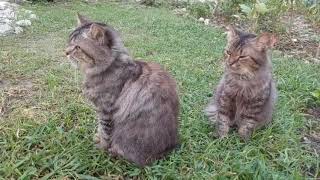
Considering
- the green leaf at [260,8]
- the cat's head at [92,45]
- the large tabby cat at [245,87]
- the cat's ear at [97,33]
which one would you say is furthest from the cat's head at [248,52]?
the green leaf at [260,8]

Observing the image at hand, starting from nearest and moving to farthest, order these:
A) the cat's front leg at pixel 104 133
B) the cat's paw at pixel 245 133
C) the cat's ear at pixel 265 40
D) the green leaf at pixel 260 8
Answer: the cat's front leg at pixel 104 133, the cat's ear at pixel 265 40, the cat's paw at pixel 245 133, the green leaf at pixel 260 8

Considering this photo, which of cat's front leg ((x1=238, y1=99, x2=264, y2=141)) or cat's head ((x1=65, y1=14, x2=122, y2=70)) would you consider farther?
cat's front leg ((x1=238, y1=99, x2=264, y2=141))

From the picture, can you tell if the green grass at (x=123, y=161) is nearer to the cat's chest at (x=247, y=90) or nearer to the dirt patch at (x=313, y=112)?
the dirt patch at (x=313, y=112)

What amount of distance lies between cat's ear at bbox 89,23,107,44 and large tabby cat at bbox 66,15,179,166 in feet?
0.05

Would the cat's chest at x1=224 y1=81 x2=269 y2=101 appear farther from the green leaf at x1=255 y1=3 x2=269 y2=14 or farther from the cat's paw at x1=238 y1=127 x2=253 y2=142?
the green leaf at x1=255 y1=3 x2=269 y2=14

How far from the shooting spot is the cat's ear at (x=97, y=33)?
275 cm

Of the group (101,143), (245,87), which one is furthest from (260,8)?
(101,143)

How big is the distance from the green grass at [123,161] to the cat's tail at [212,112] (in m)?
0.08

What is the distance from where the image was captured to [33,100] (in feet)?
12.6

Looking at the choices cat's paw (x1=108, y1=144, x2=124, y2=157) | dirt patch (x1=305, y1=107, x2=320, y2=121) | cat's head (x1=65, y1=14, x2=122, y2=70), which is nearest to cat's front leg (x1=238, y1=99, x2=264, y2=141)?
dirt patch (x1=305, y1=107, x2=320, y2=121)

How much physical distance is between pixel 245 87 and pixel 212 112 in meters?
0.46

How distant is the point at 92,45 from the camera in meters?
2.81

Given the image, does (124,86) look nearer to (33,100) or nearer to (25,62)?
(33,100)

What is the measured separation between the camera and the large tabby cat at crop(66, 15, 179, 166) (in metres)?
2.88
